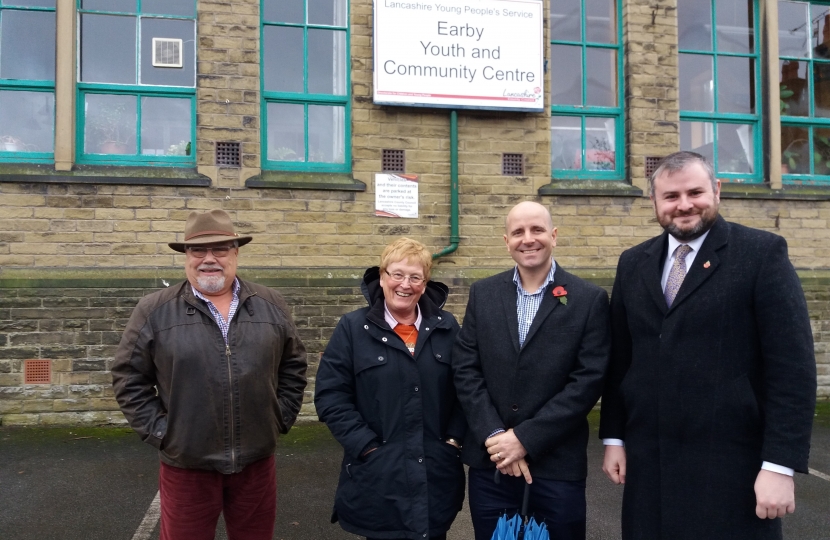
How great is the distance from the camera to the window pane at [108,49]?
656 centimetres

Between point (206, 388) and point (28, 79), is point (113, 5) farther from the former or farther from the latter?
point (206, 388)

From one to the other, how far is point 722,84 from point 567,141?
2.22 m

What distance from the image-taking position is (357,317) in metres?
2.80

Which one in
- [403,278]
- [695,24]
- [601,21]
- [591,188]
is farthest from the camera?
[695,24]

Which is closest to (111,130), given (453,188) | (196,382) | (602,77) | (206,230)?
(453,188)

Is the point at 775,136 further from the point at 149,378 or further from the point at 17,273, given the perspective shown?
the point at 17,273

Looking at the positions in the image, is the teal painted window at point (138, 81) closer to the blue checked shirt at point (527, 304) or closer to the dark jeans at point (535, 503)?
the blue checked shirt at point (527, 304)

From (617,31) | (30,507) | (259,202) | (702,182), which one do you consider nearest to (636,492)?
(702,182)

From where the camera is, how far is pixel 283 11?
6.91m

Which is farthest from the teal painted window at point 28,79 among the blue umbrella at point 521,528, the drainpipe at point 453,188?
the blue umbrella at point 521,528

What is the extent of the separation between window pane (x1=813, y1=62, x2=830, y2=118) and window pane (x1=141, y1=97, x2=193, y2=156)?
7.77 meters

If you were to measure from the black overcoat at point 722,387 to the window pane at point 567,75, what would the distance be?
18.4 ft

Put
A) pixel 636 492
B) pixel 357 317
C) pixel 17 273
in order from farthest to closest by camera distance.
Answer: pixel 17 273 < pixel 357 317 < pixel 636 492

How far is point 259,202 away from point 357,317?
13.6ft
